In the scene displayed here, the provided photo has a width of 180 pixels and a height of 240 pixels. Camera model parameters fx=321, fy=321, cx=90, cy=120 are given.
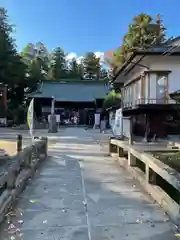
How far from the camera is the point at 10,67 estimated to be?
38062mm

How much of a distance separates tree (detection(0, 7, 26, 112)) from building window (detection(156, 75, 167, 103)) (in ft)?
80.5

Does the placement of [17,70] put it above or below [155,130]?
above

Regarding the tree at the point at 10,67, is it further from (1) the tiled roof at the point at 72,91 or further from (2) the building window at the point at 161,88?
(2) the building window at the point at 161,88

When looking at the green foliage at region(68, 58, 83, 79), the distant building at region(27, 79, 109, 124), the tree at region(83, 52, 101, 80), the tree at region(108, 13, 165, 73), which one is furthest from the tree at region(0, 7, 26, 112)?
the tree at region(83, 52, 101, 80)

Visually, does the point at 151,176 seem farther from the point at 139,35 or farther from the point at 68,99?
the point at 68,99

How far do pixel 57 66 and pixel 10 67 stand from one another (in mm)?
22759

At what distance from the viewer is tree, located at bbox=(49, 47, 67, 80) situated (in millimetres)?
58500

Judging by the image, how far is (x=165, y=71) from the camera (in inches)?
661

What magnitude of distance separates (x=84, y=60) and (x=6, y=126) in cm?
3551

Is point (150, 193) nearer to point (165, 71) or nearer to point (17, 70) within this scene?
point (165, 71)

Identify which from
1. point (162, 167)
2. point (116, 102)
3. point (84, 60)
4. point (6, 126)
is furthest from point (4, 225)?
point (84, 60)

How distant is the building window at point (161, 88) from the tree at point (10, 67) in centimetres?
2453

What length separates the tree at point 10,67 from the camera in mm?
37500

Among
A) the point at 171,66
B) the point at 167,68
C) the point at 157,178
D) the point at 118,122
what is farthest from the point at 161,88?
the point at 157,178
